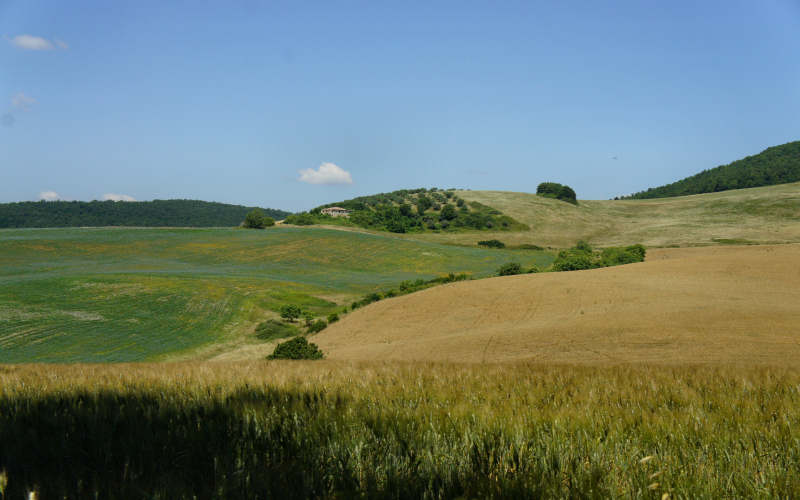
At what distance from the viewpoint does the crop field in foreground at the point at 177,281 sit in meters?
32.1

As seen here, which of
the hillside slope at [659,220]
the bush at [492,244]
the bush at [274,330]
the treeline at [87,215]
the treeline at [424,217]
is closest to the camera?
the bush at [274,330]

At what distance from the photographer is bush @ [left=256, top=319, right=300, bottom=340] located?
35656mm

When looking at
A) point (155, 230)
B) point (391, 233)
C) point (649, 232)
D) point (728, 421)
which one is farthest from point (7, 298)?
point (649, 232)

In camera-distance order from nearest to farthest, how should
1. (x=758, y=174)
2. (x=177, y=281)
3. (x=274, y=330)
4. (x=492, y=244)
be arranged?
1. (x=274, y=330)
2. (x=177, y=281)
3. (x=492, y=244)
4. (x=758, y=174)

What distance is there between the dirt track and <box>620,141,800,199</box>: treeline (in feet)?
465

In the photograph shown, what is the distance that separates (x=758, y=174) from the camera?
154750mm

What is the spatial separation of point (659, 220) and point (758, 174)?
72.0 metres

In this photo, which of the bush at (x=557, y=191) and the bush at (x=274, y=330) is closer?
the bush at (x=274, y=330)

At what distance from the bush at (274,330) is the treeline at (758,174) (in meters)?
163

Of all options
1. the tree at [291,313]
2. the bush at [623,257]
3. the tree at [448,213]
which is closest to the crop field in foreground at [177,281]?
the tree at [291,313]

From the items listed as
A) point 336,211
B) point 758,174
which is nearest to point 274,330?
point 336,211

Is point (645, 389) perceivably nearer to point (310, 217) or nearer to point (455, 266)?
point (455, 266)

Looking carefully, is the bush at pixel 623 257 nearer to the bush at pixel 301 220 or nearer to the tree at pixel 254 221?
the tree at pixel 254 221

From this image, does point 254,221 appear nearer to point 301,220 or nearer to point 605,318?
point 301,220
